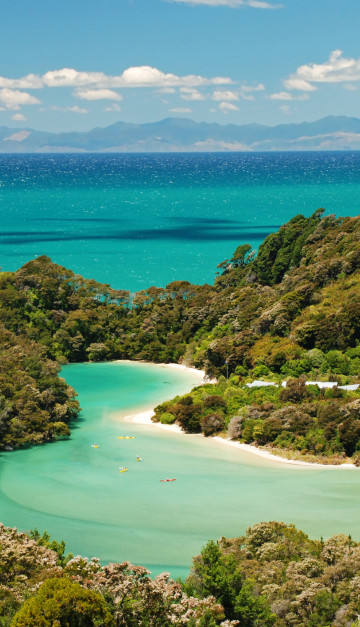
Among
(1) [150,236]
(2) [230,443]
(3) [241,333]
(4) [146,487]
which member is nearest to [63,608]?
(4) [146,487]

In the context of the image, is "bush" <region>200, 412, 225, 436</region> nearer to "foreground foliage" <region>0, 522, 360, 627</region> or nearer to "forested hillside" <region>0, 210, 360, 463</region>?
"forested hillside" <region>0, 210, 360, 463</region>

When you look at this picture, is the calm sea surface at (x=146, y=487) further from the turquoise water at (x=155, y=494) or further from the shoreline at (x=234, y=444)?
the shoreline at (x=234, y=444)

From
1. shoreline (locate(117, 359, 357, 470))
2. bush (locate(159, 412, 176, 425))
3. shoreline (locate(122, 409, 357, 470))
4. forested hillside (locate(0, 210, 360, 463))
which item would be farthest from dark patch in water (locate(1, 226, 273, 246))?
bush (locate(159, 412, 176, 425))

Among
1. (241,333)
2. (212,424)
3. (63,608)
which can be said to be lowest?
(212,424)

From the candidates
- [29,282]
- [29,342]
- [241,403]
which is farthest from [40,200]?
[241,403]

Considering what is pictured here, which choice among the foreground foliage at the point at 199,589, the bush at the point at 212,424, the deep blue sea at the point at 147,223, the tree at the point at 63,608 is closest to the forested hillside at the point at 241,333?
the bush at the point at 212,424

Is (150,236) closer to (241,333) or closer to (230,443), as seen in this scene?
(241,333)

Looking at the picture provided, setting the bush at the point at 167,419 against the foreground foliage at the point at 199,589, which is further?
the bush at the point at 167,419
